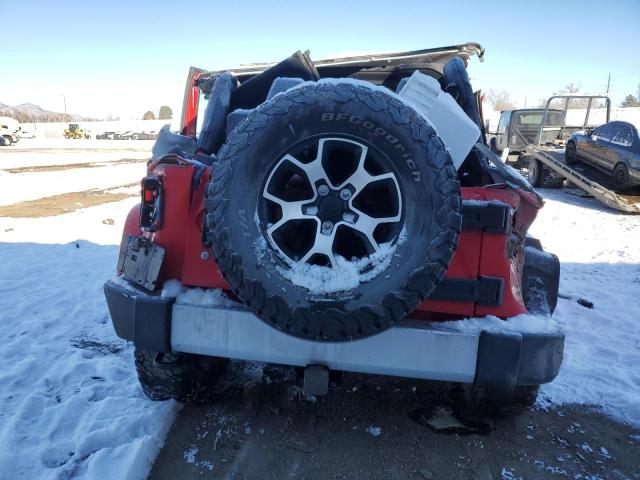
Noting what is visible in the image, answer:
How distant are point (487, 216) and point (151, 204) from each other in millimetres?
1662

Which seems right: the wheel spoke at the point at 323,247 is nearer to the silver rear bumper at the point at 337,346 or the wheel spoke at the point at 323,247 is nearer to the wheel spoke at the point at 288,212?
the wheel spoke at the point at 288,212

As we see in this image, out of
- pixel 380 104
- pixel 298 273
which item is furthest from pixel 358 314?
pixel 380 104

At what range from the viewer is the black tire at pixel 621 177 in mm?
10180

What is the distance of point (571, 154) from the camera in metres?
12.3

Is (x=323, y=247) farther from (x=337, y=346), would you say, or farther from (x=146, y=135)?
(x=146, y=135)

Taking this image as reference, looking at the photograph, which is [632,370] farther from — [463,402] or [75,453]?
[75,453]

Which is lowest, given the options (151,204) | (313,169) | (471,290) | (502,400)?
(502,400)

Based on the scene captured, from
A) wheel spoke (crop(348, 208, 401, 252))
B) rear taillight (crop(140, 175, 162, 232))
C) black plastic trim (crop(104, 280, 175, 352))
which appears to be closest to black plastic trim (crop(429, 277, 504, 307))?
wheel spoke (crop(348, 208, 401, 252))

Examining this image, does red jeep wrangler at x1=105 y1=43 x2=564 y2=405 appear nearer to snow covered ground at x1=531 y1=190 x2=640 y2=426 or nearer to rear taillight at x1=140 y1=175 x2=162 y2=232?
rear taillight at x1=140 y1=175 x2=162 y2=232

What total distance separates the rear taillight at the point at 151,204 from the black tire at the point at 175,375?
71 centimetres

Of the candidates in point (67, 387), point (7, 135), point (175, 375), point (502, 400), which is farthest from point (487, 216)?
point (7, 135)

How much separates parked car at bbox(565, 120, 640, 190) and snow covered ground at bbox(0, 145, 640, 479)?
4.15 m

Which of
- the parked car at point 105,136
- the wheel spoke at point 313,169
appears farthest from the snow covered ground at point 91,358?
the parked car at point 105,136

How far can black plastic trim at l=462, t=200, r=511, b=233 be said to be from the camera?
2107 millimetres
